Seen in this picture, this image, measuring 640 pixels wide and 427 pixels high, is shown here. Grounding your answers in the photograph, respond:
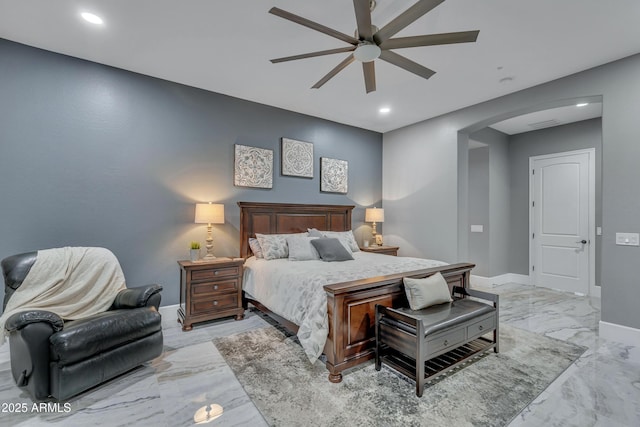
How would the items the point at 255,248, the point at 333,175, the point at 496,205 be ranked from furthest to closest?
the point at 496,205
the point at 333,175
the point at 255,248

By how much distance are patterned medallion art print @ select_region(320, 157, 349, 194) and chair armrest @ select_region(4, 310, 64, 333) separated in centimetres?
372

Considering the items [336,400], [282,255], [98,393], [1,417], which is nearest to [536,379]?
[336,400]

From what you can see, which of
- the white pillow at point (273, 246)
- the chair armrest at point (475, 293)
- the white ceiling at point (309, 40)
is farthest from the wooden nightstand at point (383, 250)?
the white ceiling at point (309, 40)

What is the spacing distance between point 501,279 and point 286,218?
174 inches

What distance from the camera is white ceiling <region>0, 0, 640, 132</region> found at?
242cm

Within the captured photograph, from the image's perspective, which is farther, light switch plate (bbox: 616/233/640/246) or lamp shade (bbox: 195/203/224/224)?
lamp shade (bbox: 195/203/224/224)

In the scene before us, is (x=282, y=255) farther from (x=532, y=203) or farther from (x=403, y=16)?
(x=532, y=203)

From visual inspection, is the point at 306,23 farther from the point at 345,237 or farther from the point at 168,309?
the point at 168,309

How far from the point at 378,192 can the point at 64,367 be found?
503 cm

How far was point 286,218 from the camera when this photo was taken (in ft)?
14.8

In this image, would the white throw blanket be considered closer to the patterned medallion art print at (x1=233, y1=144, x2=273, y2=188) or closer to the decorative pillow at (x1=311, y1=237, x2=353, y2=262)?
the patterned medallion art print at (x1=233, y1=144, x2=273, y2=188)

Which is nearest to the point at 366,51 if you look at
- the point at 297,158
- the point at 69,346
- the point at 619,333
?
the point at 297,158

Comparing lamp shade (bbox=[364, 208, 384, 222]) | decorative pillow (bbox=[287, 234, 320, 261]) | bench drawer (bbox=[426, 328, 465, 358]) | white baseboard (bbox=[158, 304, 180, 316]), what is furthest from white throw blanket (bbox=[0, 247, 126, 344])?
lamp shade (bbox=[364, 208, 384, 222])

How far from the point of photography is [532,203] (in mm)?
5609
